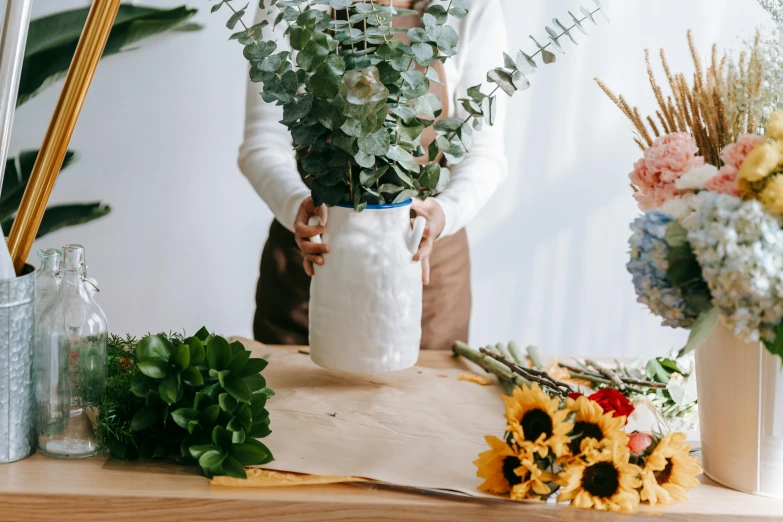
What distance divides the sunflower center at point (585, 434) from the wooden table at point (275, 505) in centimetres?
6

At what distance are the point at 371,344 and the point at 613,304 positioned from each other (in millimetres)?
1623

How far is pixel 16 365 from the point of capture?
75cm

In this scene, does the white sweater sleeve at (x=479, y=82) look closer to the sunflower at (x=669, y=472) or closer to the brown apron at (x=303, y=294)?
the brown apron at (x=303, y=294)

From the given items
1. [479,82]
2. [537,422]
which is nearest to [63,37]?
[479,82]

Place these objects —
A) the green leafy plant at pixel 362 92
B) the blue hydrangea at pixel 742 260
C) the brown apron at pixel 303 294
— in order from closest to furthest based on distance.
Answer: the blue hydrangea at pixel 742 260 < the green leafy plant at pixel 362 92 < the brown apron at pixel 303 294

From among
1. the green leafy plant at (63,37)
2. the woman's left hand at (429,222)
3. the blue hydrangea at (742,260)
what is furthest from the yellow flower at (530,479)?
the green leafy plant at (63,37)

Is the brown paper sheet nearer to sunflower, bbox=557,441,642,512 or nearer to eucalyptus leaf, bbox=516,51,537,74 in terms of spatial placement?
sunflower, bbox=557,441,642,512

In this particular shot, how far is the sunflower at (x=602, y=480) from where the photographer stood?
675mm

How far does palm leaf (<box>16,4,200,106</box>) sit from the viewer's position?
7.41 feet

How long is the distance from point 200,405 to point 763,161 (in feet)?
1.86

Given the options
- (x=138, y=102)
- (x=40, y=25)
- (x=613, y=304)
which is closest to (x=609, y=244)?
(x=613, y=304)

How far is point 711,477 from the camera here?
0.77 m

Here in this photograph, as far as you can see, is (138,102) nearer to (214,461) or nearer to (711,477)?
(214,461)

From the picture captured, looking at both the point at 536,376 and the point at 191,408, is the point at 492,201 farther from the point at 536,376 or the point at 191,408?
the point at 191,408
